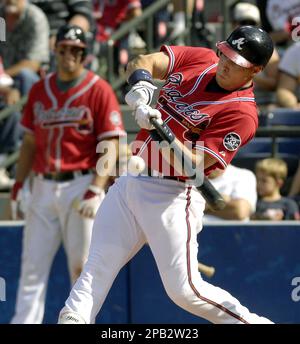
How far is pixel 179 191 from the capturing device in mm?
5617

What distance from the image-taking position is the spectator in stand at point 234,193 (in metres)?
7.29

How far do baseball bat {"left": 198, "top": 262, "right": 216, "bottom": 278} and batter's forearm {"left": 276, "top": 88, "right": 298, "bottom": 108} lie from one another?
7.23 feet

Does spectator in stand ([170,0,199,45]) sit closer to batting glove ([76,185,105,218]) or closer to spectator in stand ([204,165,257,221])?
spectator in stand ([204,165,257,221])

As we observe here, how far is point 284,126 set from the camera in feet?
27.7

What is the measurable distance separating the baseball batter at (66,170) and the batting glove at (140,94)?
5.71 ft

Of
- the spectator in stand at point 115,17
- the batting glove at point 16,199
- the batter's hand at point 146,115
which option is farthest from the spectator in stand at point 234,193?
the spectator in stand at point 115,17

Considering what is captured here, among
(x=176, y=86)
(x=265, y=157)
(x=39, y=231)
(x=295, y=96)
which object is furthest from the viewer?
(x=295, y=96)

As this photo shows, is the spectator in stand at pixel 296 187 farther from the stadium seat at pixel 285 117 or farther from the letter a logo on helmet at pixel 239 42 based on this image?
the letter a logo on helmet at pixel 239 42

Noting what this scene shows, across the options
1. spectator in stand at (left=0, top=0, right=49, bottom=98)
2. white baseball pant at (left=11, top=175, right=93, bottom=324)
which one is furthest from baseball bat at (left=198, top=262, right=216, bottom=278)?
spectator in stand at (left=0, top=0, right=49, bottom=98)

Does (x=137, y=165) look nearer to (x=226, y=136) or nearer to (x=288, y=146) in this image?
(x=226, y=136)

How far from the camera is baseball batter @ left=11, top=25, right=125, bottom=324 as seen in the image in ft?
23.3

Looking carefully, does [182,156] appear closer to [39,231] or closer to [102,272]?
[102,272]
